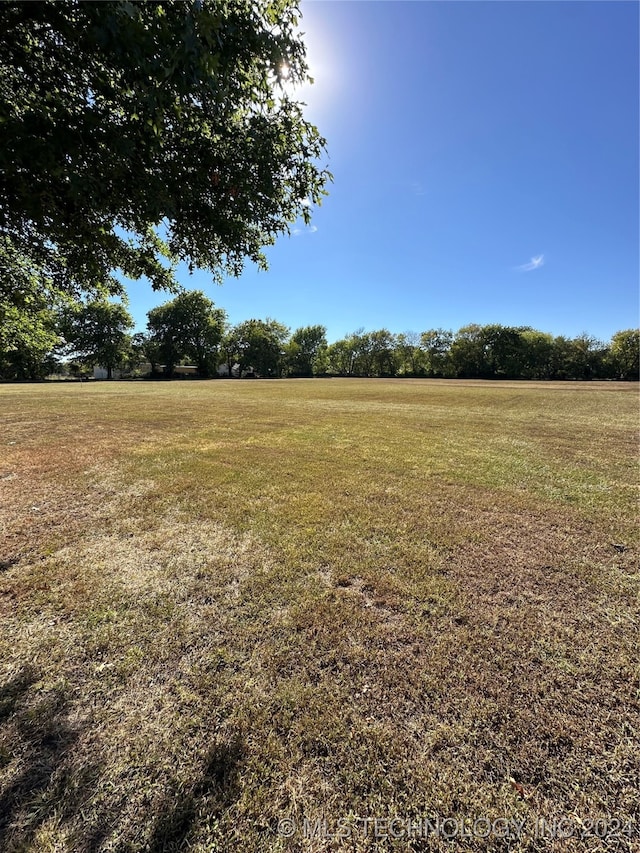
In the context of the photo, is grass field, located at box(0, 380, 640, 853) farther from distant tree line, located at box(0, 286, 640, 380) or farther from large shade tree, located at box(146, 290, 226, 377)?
large shade tree, located at box(146, 290, 226, 377)

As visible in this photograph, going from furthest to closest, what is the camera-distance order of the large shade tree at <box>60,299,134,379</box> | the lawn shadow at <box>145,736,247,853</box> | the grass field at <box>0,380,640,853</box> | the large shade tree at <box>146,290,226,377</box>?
the large shade tree at <box>146,290,226,377</box>, the large shade tree at <box>60,299,134,379</box>, the grass field at <box>0,380,640,853</box>, the lawn shadow at <box>145,736,247,853</box>

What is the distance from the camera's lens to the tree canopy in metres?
2.66

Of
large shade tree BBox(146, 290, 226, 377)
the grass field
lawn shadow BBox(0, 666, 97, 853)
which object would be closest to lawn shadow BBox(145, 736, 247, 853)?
the grass field

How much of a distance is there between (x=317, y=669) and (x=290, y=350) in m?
89.4

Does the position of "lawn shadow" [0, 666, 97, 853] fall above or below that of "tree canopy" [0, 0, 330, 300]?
below

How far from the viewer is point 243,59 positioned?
342 cm

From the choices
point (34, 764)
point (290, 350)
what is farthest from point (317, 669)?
point (290, 350)

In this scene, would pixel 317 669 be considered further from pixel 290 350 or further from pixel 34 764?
pixel 290 350

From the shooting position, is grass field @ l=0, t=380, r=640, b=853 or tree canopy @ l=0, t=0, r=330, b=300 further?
tree canopy @ l=0, t=0, r=330, b=300

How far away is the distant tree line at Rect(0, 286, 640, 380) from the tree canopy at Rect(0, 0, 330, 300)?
57.3m

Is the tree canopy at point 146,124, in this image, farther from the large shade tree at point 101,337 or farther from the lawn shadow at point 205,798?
the large shade tree at point 101,337

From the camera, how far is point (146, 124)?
126 inches

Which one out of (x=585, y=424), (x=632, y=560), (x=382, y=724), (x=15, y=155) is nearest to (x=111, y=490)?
(x=15, y=155)

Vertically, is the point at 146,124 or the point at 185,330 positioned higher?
the point at 185,330
